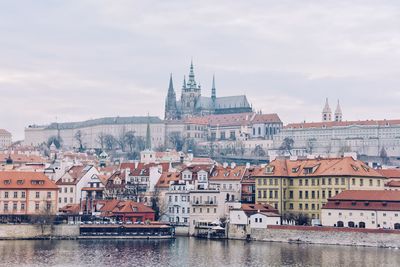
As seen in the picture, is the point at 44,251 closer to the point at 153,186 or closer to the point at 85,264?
the point at 85,264

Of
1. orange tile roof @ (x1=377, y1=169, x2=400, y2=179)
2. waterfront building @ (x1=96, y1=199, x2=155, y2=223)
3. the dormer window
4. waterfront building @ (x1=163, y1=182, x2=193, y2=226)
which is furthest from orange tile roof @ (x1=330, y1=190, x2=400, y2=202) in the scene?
waterfront building @ (x1=96, y1=199, x2=155, y2=223)

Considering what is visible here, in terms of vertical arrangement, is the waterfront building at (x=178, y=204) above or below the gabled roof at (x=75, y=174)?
below

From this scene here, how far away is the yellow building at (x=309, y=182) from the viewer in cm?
9006

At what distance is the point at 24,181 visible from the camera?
299 feet

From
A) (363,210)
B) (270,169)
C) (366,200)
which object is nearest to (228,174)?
(270,169)

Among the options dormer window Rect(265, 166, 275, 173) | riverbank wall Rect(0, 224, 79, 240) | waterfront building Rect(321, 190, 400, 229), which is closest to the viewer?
waterfront building Rect(321, 190, 400, 229)

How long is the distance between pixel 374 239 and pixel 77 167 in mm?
40233

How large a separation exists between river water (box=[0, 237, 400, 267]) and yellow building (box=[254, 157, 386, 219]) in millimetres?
12160

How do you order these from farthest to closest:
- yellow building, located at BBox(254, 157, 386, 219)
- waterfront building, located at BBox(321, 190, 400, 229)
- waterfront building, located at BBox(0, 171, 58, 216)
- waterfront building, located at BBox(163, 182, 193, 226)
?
1. waterfront building, located at BBox(163, 182, 193, 226)
2. yellow building, located at BBox(254, 157, 386, 219)
3. waterfront building, located at BBox(0, 171, 58, 216)
4. waterfront building, located at BBox(321, 190, 400, 229)

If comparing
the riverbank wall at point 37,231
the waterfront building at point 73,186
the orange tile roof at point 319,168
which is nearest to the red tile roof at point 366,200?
the orange tile roof at point 319,168

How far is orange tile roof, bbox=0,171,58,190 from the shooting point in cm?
9056

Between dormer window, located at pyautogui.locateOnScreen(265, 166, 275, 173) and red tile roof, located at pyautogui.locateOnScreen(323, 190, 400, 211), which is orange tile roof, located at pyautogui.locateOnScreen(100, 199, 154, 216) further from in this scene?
red tile roof, located at pyautogui.locateOnScreen(323, 190, 400, 211)

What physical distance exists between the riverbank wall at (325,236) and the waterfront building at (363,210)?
385 centimetres

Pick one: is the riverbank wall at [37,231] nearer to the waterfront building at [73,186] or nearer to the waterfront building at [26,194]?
the waterfront building at [26,194]
